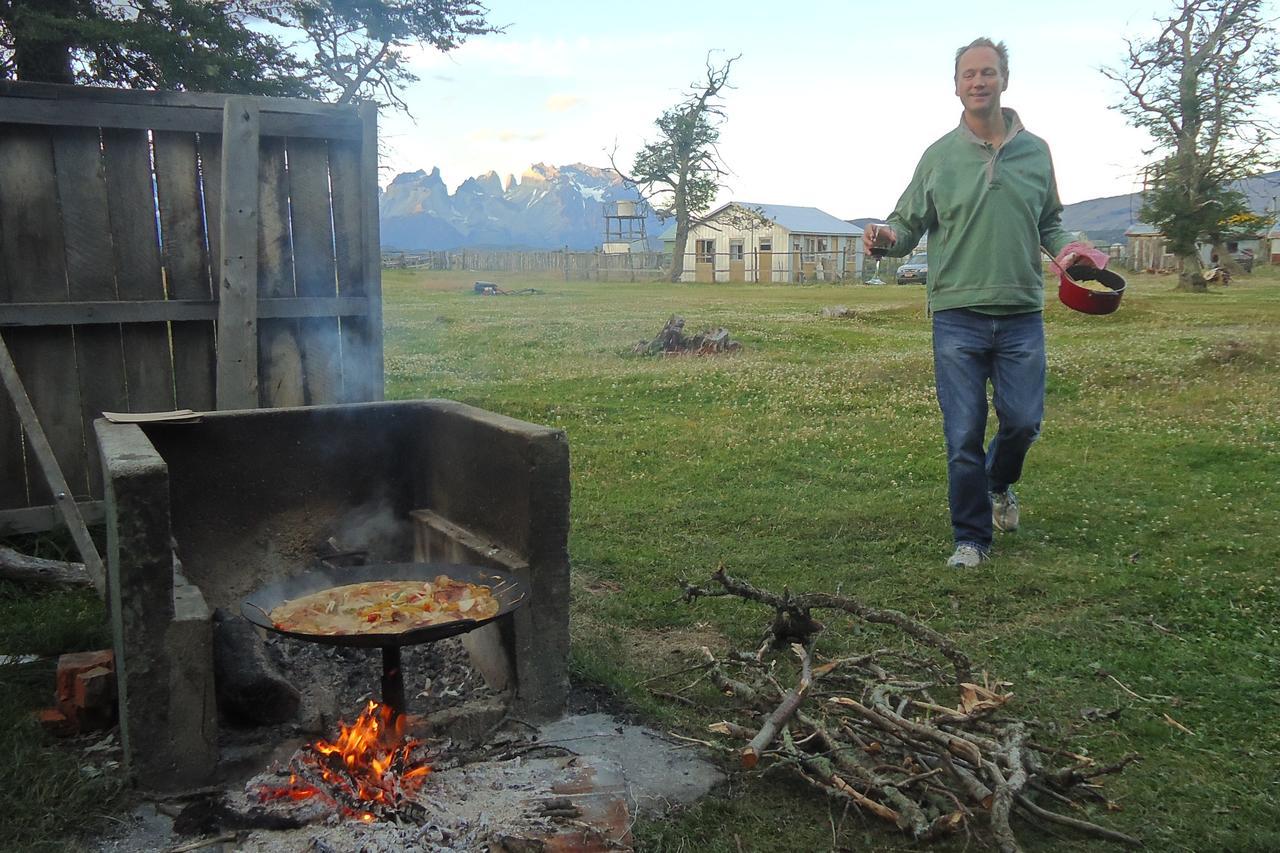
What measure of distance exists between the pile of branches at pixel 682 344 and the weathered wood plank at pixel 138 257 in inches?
372

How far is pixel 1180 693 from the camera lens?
362cm

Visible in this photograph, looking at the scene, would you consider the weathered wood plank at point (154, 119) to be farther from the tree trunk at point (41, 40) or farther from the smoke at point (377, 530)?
the tree trunk at point (41, 40)

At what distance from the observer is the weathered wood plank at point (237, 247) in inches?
207

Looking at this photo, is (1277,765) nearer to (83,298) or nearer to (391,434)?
(391,434)

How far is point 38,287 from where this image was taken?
5.05 m

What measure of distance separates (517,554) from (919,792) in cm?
152

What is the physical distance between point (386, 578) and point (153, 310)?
104 inches

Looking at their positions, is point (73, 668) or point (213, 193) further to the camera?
point (213, 193)

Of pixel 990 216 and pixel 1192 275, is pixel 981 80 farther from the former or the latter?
pixel 1192 275

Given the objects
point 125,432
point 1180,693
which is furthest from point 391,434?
point 1180,693

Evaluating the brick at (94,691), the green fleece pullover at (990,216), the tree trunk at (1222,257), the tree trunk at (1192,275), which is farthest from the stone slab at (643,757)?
the tree trunk at (1222,257)

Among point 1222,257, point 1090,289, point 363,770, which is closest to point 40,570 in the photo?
point 363,770

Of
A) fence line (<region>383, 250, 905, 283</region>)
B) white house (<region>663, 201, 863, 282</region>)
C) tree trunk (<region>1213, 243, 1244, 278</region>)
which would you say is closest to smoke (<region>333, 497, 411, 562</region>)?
tree trunk (<region>1213, 243, 1244, 278</region>)

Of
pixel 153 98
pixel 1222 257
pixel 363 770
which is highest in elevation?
pixel 153 98
